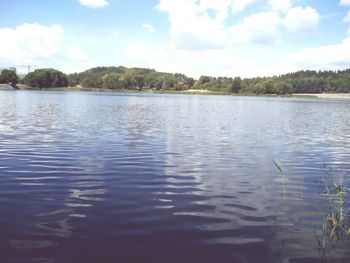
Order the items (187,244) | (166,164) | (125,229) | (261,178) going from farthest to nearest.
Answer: (166,164) < (261,178) < (125,229) < (187,244)

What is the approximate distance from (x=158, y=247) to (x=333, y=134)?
1305 inches

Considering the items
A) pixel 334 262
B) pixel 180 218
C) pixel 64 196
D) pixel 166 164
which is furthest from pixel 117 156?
pixel 334 262

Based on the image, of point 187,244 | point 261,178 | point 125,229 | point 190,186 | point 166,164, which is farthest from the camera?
point 166,164

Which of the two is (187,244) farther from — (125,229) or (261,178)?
(261,178)

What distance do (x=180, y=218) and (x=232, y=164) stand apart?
981cm

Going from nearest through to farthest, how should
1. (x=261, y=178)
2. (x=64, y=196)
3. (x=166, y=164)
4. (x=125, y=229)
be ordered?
1. (x=125, y=229)
2. (x=64, y=196)
3. (x=261, y=178)
4. (x=166, y=164)

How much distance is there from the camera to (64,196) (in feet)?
44.4

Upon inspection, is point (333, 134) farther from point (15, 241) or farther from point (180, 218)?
point (15, 241)

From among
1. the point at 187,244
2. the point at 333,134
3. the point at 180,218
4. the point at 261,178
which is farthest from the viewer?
the point at 333,134

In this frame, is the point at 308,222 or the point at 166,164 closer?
the point at 308,222

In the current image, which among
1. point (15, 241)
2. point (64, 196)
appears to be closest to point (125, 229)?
point (15, 241)

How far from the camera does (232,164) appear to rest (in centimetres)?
2105

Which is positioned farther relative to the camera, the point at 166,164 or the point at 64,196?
the point at 166,164

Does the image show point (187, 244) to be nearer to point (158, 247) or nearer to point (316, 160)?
point (158, 247)
